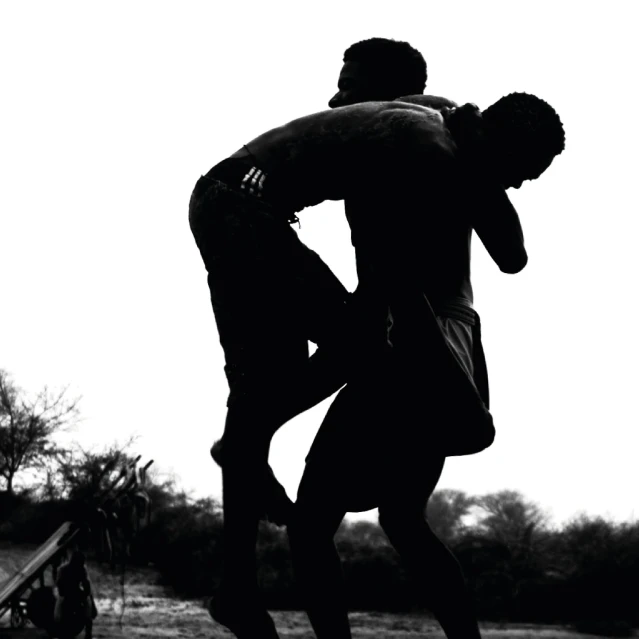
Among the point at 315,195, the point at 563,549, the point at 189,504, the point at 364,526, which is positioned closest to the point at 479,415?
the point at 315,195

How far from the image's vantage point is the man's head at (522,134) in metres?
2.74

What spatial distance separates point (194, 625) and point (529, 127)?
7998 mm

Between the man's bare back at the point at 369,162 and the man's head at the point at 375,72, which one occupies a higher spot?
the man's head at the point at 375,72

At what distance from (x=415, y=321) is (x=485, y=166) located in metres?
0.55

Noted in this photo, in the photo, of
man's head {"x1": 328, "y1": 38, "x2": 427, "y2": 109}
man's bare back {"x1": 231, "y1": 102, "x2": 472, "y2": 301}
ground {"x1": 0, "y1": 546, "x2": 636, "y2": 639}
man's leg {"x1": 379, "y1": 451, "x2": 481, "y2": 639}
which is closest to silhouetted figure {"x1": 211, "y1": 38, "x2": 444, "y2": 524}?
man's head {"x1": 328, "y1": 38, "x2": 427, "y2": 109}

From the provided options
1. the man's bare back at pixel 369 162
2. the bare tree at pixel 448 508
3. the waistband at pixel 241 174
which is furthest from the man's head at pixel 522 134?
the bare tree at pixel 448 508

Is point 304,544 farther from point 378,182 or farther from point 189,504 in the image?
point 189,504

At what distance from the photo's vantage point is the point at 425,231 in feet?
9.63

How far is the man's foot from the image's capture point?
8.64ft

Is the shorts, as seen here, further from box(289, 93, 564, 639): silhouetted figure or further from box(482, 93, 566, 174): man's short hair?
box(482, 93, 566, 174): man's short hair

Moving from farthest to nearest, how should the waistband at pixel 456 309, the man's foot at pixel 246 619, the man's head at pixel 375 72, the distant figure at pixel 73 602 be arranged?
the distant figure at pixel 73 602
the man's head at pixel 375 72
the waistband at pixel 456 309
the man's foot at pixel 246 619

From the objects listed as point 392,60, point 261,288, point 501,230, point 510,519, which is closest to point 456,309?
point 501,230

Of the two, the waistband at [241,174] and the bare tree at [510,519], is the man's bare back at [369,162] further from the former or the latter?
the bare tree at [510,519]

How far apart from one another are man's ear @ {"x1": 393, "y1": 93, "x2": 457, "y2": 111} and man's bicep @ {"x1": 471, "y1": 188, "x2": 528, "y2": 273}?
1.54 ft
